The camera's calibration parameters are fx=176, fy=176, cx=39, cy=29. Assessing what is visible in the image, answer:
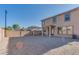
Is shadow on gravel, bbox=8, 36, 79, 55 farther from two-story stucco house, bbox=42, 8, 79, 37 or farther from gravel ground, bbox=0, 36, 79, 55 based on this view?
two-story stucco house, bbox=42, 8, 79, 37

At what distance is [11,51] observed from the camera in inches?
278

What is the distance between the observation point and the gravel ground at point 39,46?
694cm

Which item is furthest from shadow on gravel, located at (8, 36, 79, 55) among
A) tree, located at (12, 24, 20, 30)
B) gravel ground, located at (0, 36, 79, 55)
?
tree, located at (12, 24, 20, 30)

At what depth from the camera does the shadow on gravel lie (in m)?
7.14

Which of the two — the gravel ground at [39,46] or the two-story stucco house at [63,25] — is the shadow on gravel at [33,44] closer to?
the gravel ground at [39,46]

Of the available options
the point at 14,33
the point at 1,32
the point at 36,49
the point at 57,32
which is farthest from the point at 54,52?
the point at 1,32

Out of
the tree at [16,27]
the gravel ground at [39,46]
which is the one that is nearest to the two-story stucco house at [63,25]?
the gravel ground at [39,46]

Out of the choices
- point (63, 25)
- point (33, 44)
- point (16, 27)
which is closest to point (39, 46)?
point (33, 44)

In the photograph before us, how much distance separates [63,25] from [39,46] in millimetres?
1544

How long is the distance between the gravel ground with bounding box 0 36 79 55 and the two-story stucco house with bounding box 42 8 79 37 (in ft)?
0.96

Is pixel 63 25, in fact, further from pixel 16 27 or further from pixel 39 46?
pixel 16 27

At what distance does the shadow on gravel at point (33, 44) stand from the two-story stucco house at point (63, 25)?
0.30 metres

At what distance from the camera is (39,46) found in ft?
24.6

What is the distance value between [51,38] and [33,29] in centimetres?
104
